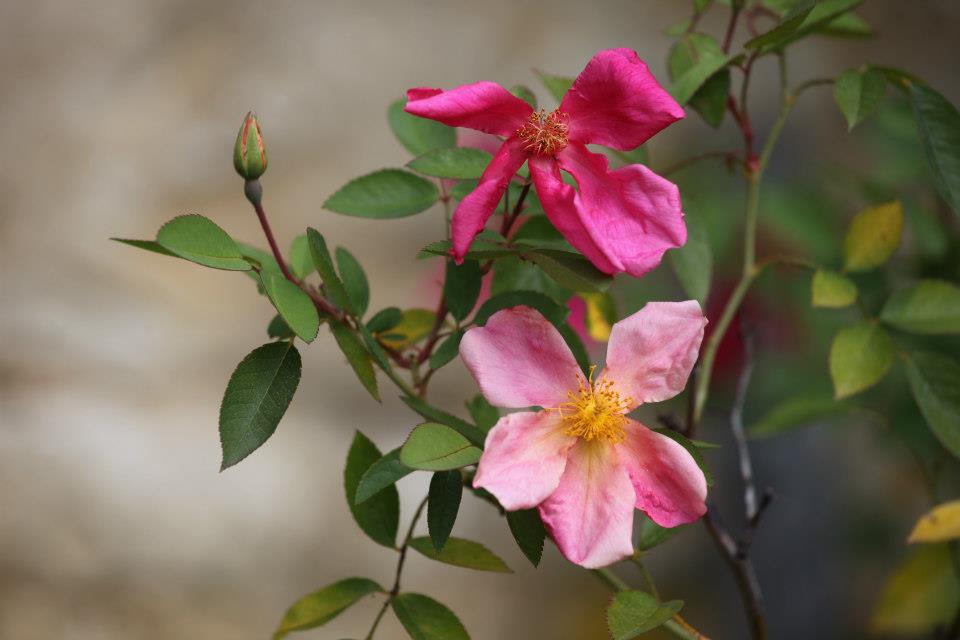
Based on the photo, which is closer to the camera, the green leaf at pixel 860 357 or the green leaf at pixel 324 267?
the green leaf at pixel 324 267

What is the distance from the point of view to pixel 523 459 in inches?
17.3

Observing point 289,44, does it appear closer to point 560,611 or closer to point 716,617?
point 560,611

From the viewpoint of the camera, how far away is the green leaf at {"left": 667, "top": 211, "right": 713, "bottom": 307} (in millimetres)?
598

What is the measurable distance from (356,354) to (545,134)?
135 mm

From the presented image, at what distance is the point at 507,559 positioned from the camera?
132 cm

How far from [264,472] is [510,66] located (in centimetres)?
65

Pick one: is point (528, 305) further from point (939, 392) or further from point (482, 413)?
point (939, 392)

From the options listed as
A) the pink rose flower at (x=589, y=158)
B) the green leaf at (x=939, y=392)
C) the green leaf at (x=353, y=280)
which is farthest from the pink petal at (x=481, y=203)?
the green leaf at (x=939, y=392)

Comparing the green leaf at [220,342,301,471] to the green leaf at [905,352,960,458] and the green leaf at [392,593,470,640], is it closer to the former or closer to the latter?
the green leaf at [392,593,470,640]

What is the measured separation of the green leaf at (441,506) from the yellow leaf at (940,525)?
314mm

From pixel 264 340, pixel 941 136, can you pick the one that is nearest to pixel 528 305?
pixel 941 136

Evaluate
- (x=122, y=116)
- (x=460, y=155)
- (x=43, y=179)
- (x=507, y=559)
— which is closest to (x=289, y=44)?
(x=122, y=116)

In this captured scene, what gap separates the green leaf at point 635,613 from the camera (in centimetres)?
44

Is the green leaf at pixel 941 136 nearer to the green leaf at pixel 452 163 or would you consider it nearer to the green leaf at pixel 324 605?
the green leaf at pixel 452 163
